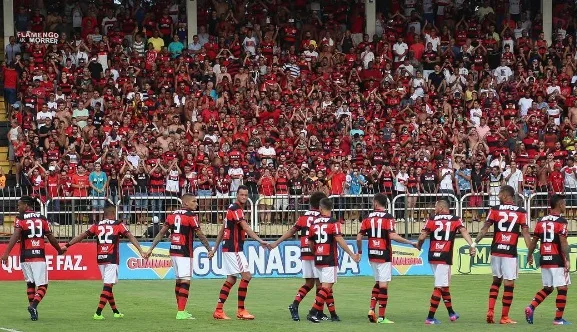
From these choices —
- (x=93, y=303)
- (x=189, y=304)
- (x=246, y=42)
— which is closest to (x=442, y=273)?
(x=189, y=304)

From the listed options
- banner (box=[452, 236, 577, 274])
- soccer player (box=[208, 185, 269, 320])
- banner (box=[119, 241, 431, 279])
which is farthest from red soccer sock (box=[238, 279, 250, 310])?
banner (box=[452, 236, 577, 274])

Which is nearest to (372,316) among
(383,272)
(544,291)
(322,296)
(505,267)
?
(383,272)

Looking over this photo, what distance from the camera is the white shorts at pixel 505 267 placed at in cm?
1889

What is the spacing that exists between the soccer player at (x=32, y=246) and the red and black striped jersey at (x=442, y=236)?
228 inches

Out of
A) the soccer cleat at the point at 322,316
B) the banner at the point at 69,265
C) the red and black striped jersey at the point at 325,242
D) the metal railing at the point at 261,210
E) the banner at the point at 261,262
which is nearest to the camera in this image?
the red and black striped jersey at the point at 325,242

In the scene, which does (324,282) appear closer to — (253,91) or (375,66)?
(253,91)

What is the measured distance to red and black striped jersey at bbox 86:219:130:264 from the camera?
1939 centimetres

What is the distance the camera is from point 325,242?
18.9 m

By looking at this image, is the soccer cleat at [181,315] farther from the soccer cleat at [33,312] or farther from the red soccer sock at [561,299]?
the red soccer sock at [561,299]

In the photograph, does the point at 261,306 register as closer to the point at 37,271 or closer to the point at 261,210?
the point at 37,271

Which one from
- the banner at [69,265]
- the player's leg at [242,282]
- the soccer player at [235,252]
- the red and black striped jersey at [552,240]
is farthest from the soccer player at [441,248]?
the banner at [69,265]

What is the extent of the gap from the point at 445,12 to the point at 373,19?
256cm

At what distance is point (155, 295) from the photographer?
77.7 ft

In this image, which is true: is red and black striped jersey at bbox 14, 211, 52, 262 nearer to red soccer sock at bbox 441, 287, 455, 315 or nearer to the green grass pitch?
the green grass pitch
